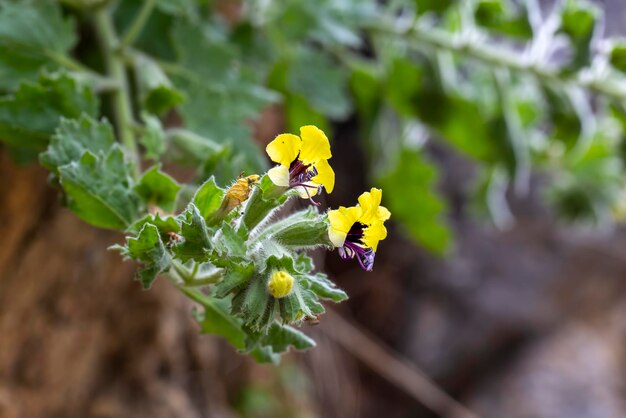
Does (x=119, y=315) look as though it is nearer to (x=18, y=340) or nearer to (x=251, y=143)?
(x=18, y=340)

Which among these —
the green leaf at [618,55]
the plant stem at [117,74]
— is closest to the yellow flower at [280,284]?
→ the plant stem at [117,74]

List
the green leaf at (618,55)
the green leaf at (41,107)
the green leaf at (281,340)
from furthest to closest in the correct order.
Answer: the green leaf at (618,55) → the green leaf at (41,107) → the green leaf at (281,340)

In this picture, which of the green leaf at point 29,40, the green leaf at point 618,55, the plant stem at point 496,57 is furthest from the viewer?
the plant stem at point 496,57

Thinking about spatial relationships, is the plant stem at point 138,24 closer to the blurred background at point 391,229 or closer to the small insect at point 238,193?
the blurred background at point 391,229

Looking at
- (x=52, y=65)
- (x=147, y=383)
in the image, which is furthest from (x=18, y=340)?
(x=52, y=65)

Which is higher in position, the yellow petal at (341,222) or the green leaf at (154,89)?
the green leaf at (154,89)

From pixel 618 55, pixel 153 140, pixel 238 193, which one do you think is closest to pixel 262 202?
pixel 238 193

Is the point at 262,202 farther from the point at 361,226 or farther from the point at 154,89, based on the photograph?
the point at 154,89
